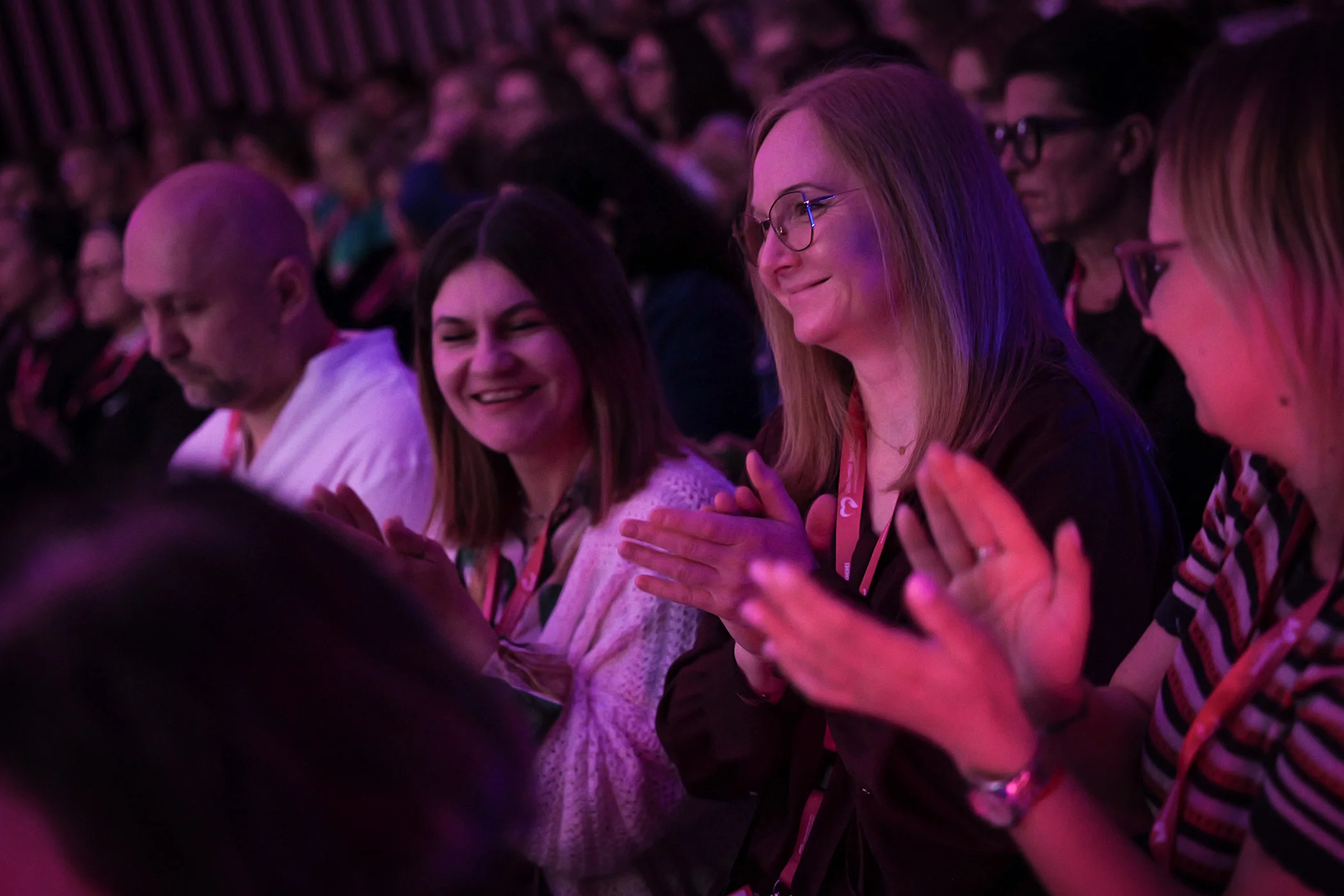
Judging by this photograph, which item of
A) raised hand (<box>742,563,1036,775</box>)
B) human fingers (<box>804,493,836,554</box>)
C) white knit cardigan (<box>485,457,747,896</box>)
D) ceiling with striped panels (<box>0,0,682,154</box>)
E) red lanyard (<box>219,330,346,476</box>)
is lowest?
white knit cardigan (<box>485,457,747,896</box>)

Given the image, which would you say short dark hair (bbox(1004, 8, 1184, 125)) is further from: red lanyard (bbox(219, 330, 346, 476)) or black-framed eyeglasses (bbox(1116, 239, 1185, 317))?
red lanyard (bbox(219, 330, 346, 476))

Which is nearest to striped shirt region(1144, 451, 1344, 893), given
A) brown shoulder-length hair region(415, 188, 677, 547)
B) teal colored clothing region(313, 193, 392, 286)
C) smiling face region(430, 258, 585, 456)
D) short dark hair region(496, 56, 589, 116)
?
brown shoulder-length hair region(415, 188, 677, 547)

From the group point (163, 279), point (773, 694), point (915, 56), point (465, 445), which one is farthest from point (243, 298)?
point (773, 694)

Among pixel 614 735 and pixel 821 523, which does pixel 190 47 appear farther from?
pixel 821 523

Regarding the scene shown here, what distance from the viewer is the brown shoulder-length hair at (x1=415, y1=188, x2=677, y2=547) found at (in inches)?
78.0

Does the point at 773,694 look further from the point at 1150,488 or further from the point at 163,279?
the point at 163,279

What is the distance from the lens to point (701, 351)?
2895mm

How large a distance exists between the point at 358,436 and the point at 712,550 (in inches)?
56.1

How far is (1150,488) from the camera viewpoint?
1.44 m

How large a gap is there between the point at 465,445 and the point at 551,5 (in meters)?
7.96

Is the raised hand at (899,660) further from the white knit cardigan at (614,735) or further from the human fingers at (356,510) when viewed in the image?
the human fingers at (356,510)

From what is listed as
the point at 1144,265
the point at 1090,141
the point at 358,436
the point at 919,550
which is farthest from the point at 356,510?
the point at 1090,141

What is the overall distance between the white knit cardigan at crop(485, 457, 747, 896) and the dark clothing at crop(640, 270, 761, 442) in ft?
3.12

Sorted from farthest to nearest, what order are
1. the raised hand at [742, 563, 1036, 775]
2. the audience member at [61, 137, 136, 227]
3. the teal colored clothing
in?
the audience member at [61, 137, 136, 227] < the teal colored clothing < the raised hand at [742, 563, 1036, 775]
